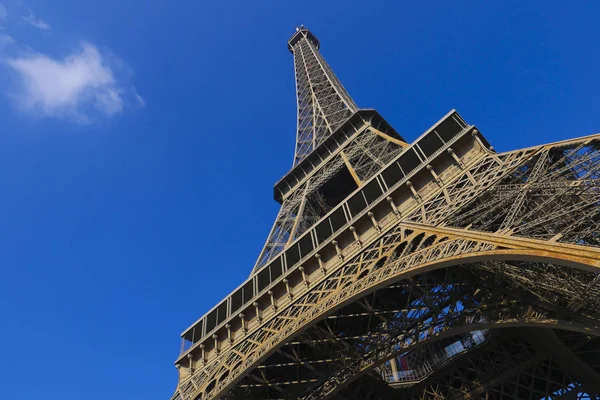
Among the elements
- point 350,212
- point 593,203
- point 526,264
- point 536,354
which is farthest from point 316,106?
point 593,203

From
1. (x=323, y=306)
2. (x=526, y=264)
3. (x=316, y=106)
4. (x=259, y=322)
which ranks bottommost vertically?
(x=526, y=264)

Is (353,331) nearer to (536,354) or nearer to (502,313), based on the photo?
(502,313)

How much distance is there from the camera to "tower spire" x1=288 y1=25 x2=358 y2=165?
34.9m

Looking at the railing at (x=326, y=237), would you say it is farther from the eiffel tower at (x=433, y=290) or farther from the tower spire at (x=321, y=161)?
the tower spire at (x=321, y=161)

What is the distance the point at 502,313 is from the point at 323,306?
17.7 feet

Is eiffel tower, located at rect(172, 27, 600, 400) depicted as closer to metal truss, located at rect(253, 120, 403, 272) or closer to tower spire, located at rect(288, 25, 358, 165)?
metal truss, located at rect(253, 120, 403, 272)

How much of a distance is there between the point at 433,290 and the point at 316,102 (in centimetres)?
2600

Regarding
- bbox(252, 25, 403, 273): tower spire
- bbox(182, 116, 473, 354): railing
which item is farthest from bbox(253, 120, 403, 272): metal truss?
bbox(182, 116, 473, 354): railing

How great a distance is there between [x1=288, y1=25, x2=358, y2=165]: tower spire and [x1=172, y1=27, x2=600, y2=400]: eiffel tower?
9.91m

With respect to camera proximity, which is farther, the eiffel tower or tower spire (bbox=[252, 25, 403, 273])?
tower spire (bbox=[252, 25, 403, 273])

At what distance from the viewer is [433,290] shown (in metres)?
16.2

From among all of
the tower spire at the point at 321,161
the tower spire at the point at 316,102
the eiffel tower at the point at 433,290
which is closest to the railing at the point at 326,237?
the eiffel tower at the point at 433,290

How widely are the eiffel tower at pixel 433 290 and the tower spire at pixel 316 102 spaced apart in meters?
9.91

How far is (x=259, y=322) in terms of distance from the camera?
17953 millimetres
